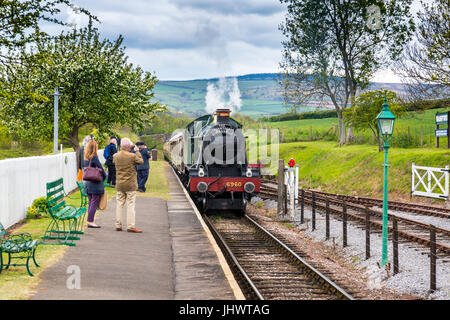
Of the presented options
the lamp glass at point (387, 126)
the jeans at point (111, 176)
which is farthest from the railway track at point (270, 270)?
the jeans at point (111, 176)

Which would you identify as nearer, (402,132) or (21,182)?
(21,182)

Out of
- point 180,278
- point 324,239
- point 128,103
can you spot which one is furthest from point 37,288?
point 128,103

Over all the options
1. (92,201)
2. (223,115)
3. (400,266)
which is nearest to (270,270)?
(400,266)

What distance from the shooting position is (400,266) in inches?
448

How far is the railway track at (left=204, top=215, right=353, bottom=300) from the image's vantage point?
9328 millimetres

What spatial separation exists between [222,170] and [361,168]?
48.9 feet

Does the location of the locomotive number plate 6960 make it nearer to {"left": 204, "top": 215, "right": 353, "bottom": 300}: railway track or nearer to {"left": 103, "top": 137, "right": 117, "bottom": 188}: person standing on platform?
{"left": 204, "top": 215, "right": 353, "bottom": 300}: railway track

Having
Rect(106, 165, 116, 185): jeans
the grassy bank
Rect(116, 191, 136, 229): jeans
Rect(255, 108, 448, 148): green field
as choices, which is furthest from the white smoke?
Rect(116, 191, 136, 229): jeans

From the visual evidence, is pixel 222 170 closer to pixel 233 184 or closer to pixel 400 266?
pixel 233 184

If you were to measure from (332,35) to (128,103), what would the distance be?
22.5 metres

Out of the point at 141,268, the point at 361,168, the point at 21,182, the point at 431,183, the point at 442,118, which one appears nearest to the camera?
the point at 141,268

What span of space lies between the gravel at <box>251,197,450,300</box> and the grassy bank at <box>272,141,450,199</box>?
10.4m

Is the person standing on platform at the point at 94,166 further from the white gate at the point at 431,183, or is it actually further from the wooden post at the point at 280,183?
the white gate at the point at 431,183

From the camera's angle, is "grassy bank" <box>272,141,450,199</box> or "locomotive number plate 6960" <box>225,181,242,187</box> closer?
"locomotive number plate 6960" <box>225,181,242,187</box>
